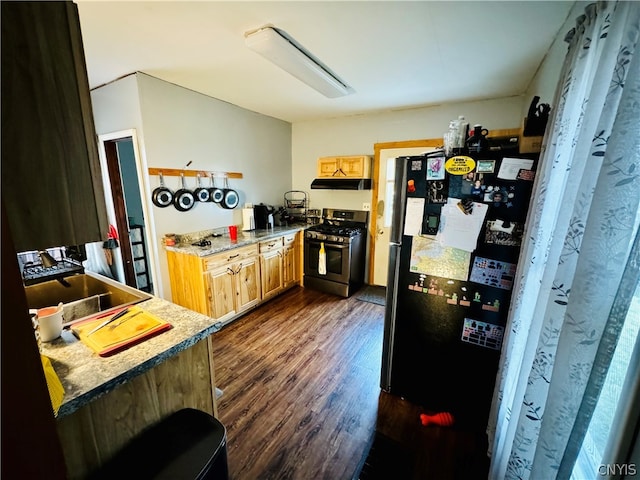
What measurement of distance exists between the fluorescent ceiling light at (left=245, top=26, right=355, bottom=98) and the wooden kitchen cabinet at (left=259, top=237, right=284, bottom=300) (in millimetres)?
1880

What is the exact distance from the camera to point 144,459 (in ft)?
3.06

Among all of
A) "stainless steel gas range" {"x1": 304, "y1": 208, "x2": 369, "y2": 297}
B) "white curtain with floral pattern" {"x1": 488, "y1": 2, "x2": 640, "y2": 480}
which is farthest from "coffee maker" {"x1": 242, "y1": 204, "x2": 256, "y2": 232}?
"white curtain with floral pattern" {"x1": 488, "y1": 2, "x2": 640, "y2": 480}

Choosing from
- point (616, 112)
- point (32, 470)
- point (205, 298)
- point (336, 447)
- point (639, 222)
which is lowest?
point (336, 447)

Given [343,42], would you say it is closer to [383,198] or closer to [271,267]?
[383,198]

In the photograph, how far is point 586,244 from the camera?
0.66 metres

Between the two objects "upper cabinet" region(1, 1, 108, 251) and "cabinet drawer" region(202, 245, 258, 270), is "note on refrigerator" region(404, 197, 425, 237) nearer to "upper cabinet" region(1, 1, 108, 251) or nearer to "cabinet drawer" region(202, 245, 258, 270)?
"upper cabinet" region(1, 1, 108, 251)

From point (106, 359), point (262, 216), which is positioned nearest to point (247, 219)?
point (262, 216)

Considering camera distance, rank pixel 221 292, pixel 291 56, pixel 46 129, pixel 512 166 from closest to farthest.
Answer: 1. pixel 46 129
2. pixel 512 166
3. pixel 291 56
4. pixel 221 292

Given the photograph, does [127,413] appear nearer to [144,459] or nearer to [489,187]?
[144,459]

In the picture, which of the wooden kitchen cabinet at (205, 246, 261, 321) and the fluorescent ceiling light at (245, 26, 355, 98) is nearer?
the fluorescent ceiling light at (245, 26, 355, 98)

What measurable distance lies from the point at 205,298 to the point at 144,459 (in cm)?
181

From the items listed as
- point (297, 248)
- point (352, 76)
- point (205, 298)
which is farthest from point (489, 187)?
point (297, 248)

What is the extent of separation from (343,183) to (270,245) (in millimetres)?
1402

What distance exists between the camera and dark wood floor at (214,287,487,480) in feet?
5.00
